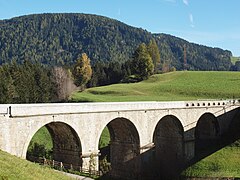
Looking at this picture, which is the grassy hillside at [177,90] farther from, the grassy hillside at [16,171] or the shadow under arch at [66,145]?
the grassy hillside at [16,171]

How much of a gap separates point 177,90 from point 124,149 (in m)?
42.0

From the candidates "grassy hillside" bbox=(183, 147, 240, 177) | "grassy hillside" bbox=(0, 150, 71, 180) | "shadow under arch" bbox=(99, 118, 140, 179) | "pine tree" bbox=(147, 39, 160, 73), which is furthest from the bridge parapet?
"pine tree" bbox=(147, 39, 160, 73)

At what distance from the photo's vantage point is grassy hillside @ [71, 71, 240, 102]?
7269 cm

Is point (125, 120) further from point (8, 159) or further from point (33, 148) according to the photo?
point (8, 159)

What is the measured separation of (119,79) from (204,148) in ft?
233

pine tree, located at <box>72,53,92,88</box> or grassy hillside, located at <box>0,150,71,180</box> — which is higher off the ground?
pine tree, located at <box>72,53,92,88</box>

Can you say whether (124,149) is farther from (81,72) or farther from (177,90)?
(81,72)

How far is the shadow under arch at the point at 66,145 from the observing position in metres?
32.4

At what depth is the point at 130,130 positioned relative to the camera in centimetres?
3894

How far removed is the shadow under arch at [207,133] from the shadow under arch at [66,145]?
68.9ft

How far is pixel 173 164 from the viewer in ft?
149

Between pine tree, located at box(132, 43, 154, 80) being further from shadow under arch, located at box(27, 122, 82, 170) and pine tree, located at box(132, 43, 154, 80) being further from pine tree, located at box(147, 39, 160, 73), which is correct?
shadow under arch, located at box(27, 122, 82, 170)

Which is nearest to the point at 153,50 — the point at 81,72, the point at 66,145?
the point at 81,72

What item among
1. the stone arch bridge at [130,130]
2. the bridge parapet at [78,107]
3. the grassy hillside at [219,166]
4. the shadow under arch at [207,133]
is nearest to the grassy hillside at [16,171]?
the stone arch bridge at [130,130]
